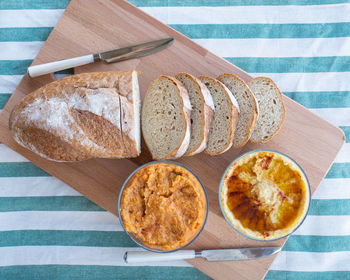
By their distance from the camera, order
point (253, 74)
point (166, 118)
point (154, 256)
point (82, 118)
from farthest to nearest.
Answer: point (253, 74) → point (154, 256) → point (166, 118) → point (82, 118)

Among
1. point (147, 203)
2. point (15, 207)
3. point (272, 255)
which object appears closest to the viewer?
point (147, 203)

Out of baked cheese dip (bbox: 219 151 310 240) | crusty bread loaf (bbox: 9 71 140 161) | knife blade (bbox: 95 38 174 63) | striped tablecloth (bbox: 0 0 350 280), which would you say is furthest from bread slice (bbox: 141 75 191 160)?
striped tablecloth (bbox: 0 0 350 280)

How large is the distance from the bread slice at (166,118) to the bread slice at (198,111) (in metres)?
0.08

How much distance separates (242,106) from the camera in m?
3.02

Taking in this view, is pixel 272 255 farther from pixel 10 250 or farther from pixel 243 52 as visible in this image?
pixel 10 250

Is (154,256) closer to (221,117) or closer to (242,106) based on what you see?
(221,117)

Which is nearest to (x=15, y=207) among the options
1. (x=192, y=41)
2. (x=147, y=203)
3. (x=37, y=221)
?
(x=37, y=221)

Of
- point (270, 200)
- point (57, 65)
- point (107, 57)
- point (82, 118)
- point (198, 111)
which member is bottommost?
point (270, 200)

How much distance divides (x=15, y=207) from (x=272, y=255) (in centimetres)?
268

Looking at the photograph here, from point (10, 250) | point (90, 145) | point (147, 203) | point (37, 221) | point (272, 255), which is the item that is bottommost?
point (10, 250)

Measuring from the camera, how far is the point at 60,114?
276cm

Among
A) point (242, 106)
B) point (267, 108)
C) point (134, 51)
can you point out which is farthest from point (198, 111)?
point (134, 51)

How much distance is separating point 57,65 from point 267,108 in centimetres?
205

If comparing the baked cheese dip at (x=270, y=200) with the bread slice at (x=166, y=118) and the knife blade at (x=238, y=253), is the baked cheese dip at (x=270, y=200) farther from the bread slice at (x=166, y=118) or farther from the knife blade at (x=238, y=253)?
the bread slice at (x=166, y=118)
